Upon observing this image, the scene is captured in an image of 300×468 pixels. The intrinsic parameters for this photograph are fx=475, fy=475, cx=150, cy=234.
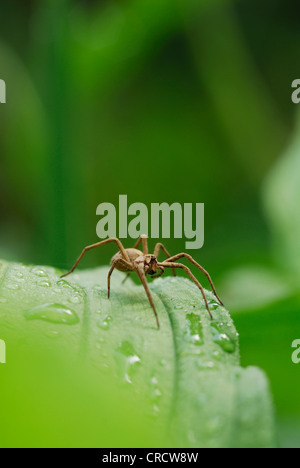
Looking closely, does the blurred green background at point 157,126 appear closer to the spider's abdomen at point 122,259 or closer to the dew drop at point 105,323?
the spider's abdomen at point 122,259

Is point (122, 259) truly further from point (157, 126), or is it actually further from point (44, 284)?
point (157, 126)

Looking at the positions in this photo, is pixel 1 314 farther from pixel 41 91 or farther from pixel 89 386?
pixel 41 91

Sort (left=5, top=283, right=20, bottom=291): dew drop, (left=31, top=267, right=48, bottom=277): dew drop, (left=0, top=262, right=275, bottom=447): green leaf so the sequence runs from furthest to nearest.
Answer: (left=31, top=267, right=48, bottom=277): dew drop → (left=5, top=283, right=20, bottom=291): dew drop → (left=0, top=262, right=275, bottom=447): green leaf

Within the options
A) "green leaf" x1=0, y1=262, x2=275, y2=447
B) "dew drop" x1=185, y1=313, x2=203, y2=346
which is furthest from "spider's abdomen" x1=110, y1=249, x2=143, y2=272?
"dew drop" x1=185, y1=313, x2=203, y2=346

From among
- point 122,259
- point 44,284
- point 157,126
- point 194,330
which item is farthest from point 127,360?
point 157,126

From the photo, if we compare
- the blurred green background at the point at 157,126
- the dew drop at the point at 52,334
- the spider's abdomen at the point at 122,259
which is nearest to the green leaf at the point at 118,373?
the dew drop at the point at 52,334

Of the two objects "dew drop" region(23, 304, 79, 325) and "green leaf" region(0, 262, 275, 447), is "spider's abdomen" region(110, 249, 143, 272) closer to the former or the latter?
"green leaf" region(0, 262, 275, 447)
